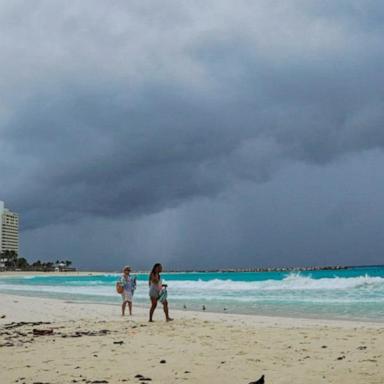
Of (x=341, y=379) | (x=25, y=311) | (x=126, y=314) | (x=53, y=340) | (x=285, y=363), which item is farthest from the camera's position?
(x=25, y=311)

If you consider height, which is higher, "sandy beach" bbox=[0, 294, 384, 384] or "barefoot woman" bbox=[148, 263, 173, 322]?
"barefoot woman" bbox=[148, 263, 173, 322]

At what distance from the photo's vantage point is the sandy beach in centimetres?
672

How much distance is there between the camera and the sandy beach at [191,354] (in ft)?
22.0

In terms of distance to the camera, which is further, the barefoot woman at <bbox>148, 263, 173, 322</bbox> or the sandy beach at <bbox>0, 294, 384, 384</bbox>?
the barefoot woman at <bbox>148, 263, 173, 322</bbox>

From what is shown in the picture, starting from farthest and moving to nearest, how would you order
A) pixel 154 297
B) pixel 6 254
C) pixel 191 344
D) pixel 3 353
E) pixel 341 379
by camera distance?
pixel 6 254
pixel 154 297
pixel 191 344
pixel 3 353
pixel 341 379

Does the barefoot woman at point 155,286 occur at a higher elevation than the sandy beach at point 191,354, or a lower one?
higher

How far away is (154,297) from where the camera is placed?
47.7ft

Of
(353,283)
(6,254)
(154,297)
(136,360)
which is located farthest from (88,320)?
(6,254)

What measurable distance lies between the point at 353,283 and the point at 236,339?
1114 inches

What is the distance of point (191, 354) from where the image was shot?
8.33 metres

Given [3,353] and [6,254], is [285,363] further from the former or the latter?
[6,254]

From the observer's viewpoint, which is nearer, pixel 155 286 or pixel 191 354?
pixel 191 354

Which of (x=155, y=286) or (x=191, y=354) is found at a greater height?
(x=155, y=286)

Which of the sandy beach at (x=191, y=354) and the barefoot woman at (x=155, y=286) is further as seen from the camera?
the barefoot woman at (x=155, y=286)
